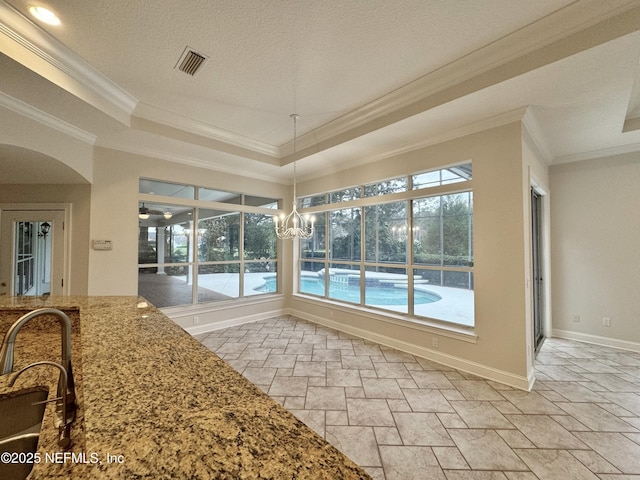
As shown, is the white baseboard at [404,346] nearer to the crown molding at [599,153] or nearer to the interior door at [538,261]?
the interior door at [538,261]

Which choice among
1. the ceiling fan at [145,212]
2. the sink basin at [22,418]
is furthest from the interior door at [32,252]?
the sink basin at [22,418]

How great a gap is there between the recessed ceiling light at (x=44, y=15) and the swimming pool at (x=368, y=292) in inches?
178

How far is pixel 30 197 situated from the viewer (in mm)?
3580

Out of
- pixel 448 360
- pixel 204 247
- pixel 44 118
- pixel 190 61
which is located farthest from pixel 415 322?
pixel 44 118

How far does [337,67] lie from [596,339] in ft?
17.5

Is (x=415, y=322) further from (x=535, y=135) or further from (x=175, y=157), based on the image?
(x=175, y=157)

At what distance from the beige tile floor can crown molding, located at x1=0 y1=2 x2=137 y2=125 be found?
334cm

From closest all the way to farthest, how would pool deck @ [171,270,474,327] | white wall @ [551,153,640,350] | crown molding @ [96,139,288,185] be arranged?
pool deck @ [171,270,474,327] < crown molding @ [96,139,288,185] < white wall @ [551,153,640,350]

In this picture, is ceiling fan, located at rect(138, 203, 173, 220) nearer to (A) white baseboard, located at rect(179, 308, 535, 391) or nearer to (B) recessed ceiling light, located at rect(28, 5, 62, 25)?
(A) white baseboard, located at rect(179, 308, 535, 391)

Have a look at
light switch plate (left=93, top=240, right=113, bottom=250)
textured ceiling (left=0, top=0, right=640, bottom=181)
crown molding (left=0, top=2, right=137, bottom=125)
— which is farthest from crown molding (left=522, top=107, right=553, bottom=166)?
light switch plate (left=93, top=240, right=113, bottom=250)

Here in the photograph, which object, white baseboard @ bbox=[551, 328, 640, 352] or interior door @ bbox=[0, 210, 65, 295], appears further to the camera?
white baseboard @ bbox=[551, 328, 640, 352]

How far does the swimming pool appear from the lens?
3.80m

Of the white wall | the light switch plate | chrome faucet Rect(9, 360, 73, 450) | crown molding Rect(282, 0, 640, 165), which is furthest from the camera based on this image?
the white wall

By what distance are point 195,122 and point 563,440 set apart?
16.6ft
